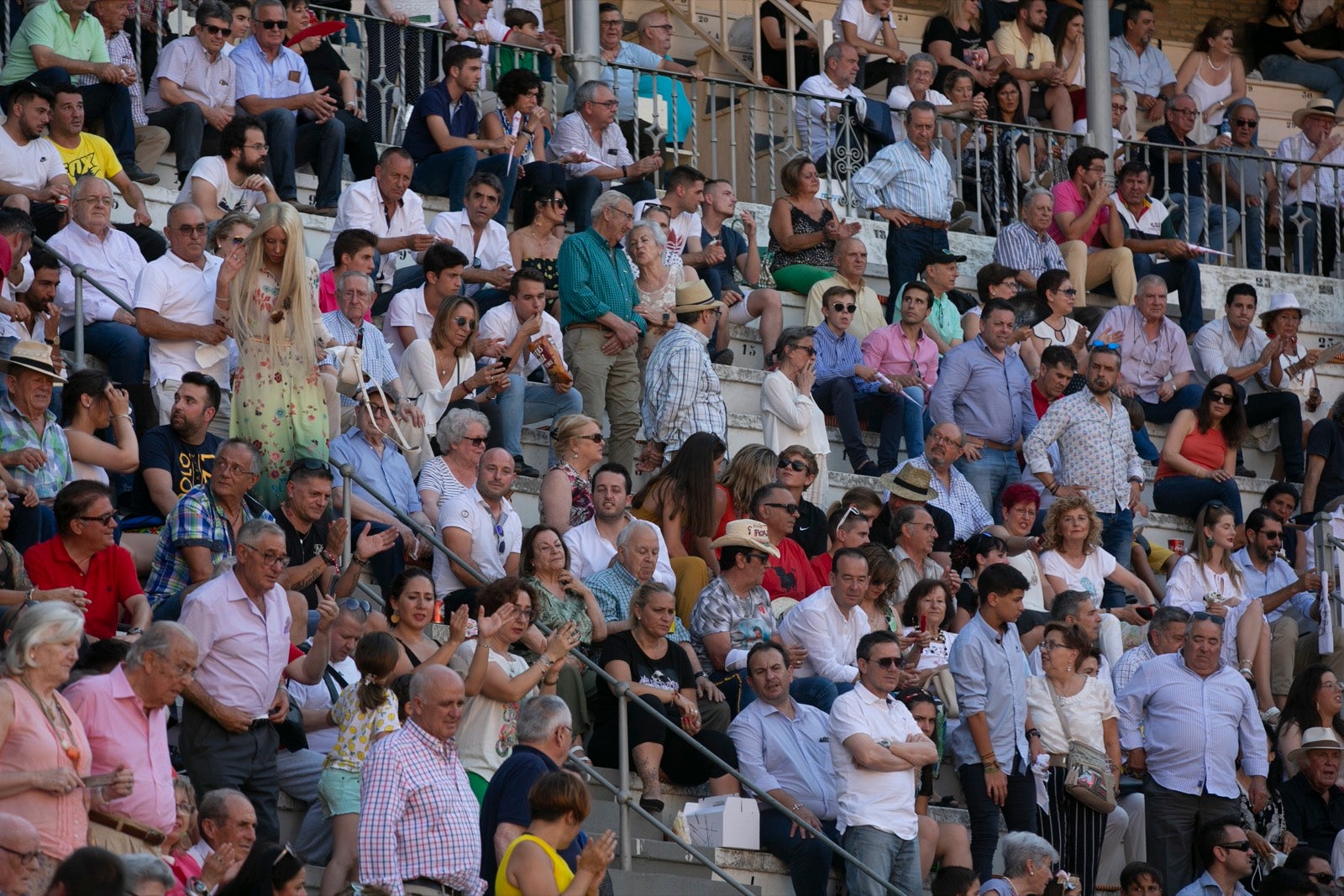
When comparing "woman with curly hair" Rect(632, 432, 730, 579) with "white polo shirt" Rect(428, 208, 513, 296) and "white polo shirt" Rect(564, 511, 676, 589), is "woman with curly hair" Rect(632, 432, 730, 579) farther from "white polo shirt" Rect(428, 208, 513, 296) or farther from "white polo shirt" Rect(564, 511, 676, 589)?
"white polo shirt" Rect(428, 208, 513, 296)

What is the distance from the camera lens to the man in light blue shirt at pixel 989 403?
14039mm

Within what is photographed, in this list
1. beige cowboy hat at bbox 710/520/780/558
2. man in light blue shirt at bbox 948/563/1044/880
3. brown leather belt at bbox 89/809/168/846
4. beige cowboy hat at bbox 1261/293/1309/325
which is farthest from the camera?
beige cowboy hat at bbox 1261/293/1309/325

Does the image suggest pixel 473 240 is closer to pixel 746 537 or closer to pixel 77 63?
pixel 77 63

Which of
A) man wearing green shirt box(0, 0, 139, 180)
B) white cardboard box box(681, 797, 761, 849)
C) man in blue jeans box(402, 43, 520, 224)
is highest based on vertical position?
man wearing green shirt box(0, 0, 139, 180)

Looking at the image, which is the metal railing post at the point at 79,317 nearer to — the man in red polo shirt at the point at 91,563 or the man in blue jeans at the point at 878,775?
the man in red polo shirt at the point at 91,563

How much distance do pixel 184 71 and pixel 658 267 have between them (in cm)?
298

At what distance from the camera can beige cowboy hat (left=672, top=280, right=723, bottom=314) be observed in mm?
13047

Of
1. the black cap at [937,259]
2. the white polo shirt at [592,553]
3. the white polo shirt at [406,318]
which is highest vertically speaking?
the white polo shirt at [406,318]

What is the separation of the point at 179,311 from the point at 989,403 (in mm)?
4990

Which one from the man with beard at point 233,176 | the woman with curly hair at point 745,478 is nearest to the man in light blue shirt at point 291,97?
the man with beard at point 233,176

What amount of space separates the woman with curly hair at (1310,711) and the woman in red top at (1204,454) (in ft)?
7.15

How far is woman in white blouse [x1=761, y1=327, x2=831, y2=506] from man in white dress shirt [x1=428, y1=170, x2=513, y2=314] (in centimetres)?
160

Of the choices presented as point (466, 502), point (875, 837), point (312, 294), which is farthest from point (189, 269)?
point (875, 837)

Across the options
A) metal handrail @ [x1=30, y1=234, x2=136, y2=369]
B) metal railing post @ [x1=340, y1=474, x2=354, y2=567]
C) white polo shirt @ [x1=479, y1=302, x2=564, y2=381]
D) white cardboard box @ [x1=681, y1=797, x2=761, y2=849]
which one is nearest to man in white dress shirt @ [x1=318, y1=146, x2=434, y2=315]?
white polo shirt @ [x1=479, y1=302, x2=564, y2=381]
